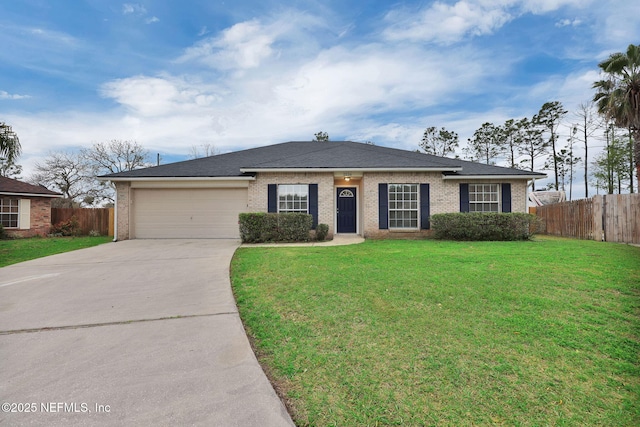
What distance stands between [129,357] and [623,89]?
2209 cm

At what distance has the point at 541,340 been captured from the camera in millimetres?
2721

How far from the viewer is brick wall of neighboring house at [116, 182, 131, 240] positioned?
1227cm

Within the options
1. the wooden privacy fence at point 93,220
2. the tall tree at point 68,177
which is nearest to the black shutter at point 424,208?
the wooden privacy fence at point 93,220

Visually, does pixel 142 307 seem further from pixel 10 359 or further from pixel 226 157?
pixel 226 157

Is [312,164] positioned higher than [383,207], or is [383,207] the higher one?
[312,164]

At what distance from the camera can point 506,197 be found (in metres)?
12.2

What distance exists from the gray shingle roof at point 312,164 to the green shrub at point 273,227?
2083 millimetres

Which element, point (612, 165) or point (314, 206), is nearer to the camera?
point (314, 206)

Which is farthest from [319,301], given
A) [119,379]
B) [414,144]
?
[414,144]

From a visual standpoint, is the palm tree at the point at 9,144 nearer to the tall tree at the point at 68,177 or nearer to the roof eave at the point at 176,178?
the roof eave at the point at 176,178

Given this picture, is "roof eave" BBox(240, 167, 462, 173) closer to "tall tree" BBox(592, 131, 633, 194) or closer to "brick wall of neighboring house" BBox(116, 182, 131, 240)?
"brick wall of neighboring house" BBox(116, 182, 131, 240)

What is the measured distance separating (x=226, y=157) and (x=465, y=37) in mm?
12008

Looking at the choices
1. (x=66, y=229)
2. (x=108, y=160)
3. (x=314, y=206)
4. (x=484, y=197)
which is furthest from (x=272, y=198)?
(x=108, y=160)

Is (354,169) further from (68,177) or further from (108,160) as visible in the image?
(68,177)
